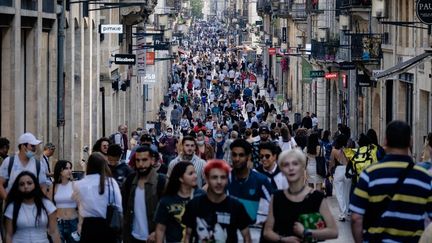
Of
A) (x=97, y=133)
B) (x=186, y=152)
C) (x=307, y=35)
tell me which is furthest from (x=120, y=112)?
(x=186, y=152)

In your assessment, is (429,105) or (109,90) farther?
(109,90)

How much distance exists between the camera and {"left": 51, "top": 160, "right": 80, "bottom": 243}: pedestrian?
1606cm

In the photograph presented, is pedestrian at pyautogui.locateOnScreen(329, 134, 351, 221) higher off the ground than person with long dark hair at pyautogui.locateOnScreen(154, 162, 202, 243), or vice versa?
person with long dark hair at pyautogui.locateOnScreen(154, 162, 202, 243)

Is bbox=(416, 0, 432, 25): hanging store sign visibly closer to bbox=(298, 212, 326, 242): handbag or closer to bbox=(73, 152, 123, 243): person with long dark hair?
bbox=(73, 152, 123, 243): person with long dark hair

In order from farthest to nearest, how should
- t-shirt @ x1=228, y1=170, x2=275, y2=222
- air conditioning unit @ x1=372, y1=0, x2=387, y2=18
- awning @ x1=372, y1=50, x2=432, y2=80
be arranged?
air conditioning unit @ x1=372, y1=0, x2=387, y2=18 → awning @ x1=372, y1=50, x2=432, y2=80 → t-shirt @ x1=228, y1=170, x2=275, y2=222

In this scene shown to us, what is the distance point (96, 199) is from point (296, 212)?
12.7 ft

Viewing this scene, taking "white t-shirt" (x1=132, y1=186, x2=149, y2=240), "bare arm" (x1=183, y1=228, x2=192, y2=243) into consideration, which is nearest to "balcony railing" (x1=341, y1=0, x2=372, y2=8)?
"white t-shirt" (x1=132, y1=186, x2=149, y2=240)

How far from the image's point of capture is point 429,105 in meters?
34.7

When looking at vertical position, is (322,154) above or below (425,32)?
below

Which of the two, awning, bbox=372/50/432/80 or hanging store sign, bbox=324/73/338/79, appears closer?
awning, bbox=372/50/432/80

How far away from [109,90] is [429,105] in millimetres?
11396

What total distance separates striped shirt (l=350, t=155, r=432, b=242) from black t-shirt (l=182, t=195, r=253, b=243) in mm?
1010

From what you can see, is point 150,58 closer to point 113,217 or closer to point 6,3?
point 6,3

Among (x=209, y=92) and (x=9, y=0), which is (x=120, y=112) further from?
(x=209, y=92)
